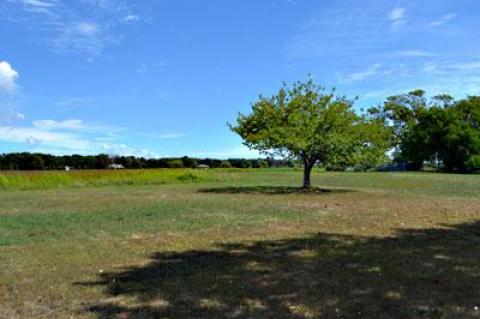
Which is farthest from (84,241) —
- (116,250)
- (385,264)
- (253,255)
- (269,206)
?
(269,206)

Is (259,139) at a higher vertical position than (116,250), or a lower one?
higher

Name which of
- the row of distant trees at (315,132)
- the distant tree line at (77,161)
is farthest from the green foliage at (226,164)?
the row of distant trees at (315,132)

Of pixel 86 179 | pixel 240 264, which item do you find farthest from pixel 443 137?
pixel 240 264

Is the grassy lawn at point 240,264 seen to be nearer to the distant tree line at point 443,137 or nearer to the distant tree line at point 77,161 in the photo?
the distant tree line at point 77,161

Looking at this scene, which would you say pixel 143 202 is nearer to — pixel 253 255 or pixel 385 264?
pixel 253 255

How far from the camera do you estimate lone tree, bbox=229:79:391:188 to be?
24125mm

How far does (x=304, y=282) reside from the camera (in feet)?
22.2

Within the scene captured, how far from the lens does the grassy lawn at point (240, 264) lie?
5793mm

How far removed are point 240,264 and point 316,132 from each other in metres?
16.9

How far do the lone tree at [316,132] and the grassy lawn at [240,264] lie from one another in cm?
897

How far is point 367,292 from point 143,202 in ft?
43.4

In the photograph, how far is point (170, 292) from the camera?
6.38 meters

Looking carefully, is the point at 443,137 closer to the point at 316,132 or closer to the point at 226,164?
the point at 226,164

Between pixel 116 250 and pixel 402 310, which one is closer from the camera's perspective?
pixel 402 310
